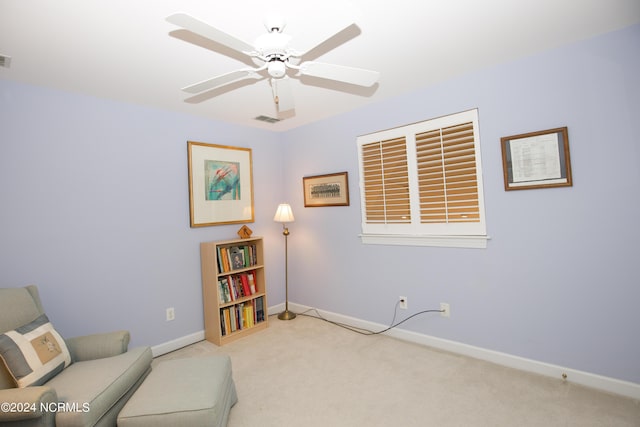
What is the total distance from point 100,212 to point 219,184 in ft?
3.76

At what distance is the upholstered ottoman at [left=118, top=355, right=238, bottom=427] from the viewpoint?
1.60m

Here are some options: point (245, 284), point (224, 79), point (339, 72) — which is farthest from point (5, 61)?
point (245, 284)

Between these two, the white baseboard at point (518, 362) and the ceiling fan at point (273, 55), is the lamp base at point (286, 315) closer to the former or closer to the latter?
the white baseboard at point (518, 362)

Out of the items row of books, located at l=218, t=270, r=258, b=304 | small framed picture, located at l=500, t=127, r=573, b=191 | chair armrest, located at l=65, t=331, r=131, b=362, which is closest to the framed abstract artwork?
row of books, located at l=218, t=270, r=258, b=304

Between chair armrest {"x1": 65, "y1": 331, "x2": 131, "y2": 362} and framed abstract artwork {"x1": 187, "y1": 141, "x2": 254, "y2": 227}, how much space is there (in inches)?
53.0

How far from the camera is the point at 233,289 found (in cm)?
342

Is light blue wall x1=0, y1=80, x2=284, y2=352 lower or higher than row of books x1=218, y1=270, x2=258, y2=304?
higher

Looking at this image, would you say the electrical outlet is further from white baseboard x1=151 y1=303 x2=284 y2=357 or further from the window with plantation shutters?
white baseboard x1=151 y1=303 x2=284 y2=357

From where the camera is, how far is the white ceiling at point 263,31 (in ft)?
5.48

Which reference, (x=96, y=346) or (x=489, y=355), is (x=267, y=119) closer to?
(x=96, y=346)

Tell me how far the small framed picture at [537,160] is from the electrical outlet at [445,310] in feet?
3.67

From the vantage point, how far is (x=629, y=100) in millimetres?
2025

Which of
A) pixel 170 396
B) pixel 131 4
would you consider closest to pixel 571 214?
pixel 170 396

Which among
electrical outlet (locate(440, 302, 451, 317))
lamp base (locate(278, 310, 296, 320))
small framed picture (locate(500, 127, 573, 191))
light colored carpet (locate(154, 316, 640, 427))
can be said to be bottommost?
light colored carpet (locate(154, 316, 640, 427))
